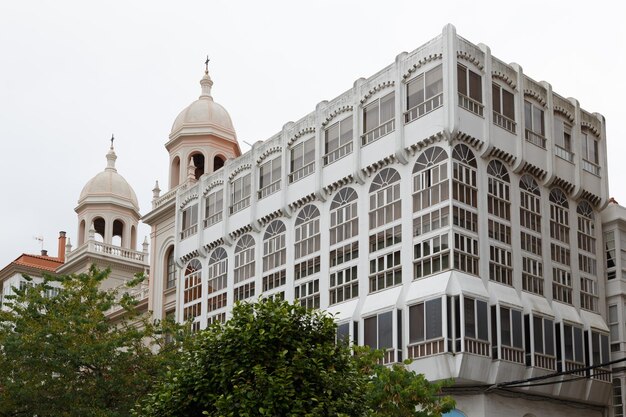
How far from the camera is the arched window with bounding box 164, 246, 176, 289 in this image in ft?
183

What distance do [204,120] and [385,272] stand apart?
2347 cm

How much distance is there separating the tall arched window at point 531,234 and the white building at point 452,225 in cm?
7

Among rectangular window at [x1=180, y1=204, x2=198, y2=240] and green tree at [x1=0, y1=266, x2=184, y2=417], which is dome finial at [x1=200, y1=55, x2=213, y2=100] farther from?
green tree at [x1=0, y1=266, x2=184, y2=417]

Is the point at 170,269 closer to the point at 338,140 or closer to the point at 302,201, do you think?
the point at 302,201

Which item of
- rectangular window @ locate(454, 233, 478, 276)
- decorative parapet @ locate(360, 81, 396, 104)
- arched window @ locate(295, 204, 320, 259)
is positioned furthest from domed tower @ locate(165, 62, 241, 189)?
rectangular window @ locate(454, 233, 478, 276)

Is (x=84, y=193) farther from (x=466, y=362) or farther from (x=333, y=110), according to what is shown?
(x=466, y=362)

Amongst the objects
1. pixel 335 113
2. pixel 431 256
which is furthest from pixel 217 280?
pixel 431 256

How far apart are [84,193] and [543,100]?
38287 millimetres

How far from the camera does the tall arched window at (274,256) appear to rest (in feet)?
152

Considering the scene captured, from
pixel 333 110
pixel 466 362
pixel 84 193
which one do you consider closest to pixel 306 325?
pixel 466 362

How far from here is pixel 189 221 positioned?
54.1m

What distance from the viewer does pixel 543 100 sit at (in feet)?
142

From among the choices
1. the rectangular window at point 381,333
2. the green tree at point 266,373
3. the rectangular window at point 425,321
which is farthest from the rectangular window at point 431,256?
the green tree at point 266,373

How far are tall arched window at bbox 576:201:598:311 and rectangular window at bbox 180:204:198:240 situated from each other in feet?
62.6
